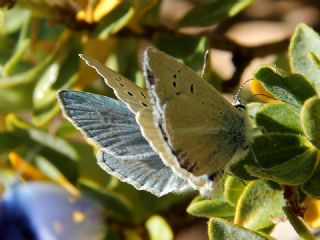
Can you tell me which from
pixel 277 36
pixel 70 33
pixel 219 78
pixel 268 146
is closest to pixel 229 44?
pixel 219 78

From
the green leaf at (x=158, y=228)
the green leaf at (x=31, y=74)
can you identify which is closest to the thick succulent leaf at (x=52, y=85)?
the green leaf at (x=31, y=74)

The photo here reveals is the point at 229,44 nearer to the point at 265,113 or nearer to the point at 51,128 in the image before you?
the point at 51,128

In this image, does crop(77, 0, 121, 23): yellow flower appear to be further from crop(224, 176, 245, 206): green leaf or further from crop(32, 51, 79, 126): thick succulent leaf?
crop(224, 176, 245, 206): green leaf

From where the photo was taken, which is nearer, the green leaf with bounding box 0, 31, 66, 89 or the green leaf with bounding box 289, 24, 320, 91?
the green leaf with bounding box 289, 24, 320, 91

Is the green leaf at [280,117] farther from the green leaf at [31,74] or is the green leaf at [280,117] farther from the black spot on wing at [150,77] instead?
the green leaf at [31,74]

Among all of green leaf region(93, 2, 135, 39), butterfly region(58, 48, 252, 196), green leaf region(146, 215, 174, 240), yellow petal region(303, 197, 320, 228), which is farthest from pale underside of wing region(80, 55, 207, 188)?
green leaf region(146, 215, 174, 240)
